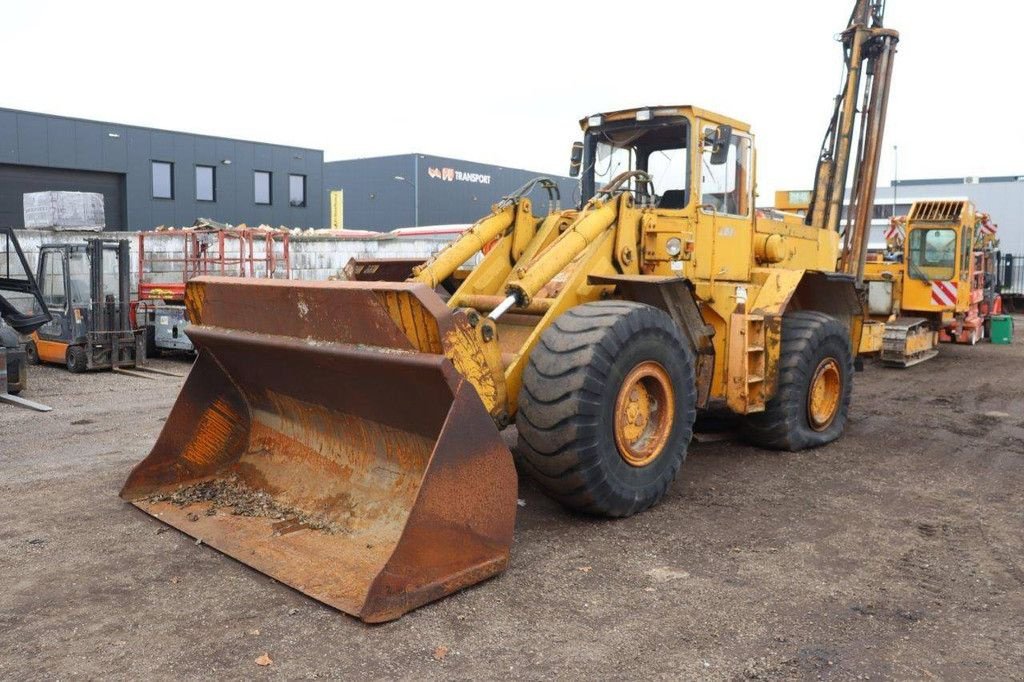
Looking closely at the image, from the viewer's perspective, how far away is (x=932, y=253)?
47.2 ft

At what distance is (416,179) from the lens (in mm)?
→ 40344

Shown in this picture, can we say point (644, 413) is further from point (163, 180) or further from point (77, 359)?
point (163, 180)

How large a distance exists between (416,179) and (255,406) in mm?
35423

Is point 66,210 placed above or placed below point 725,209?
above

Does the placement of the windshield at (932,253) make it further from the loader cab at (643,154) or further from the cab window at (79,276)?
the cab window at (79,276)

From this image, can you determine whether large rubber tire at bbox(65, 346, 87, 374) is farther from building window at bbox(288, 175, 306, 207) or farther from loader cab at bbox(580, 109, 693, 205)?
building window at bbox(288, 175, 306, 207)

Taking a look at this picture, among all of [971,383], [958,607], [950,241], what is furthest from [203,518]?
[950,241]

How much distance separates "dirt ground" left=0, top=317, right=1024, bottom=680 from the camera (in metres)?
3.56

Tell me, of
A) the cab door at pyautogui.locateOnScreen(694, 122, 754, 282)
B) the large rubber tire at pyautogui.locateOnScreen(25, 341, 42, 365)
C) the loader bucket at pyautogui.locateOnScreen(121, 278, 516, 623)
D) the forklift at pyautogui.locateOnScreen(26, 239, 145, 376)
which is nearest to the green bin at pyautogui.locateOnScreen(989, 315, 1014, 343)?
the cab door at pyautogui.locateOnScreen(694, 122, 754, 282)

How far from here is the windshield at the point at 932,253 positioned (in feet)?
46.8

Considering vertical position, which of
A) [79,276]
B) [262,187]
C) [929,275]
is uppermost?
[262,187]

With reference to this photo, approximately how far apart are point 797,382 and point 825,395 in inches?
33.8

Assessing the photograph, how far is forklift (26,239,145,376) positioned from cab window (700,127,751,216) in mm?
9436

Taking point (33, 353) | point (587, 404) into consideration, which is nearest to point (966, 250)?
point (587, 404)
